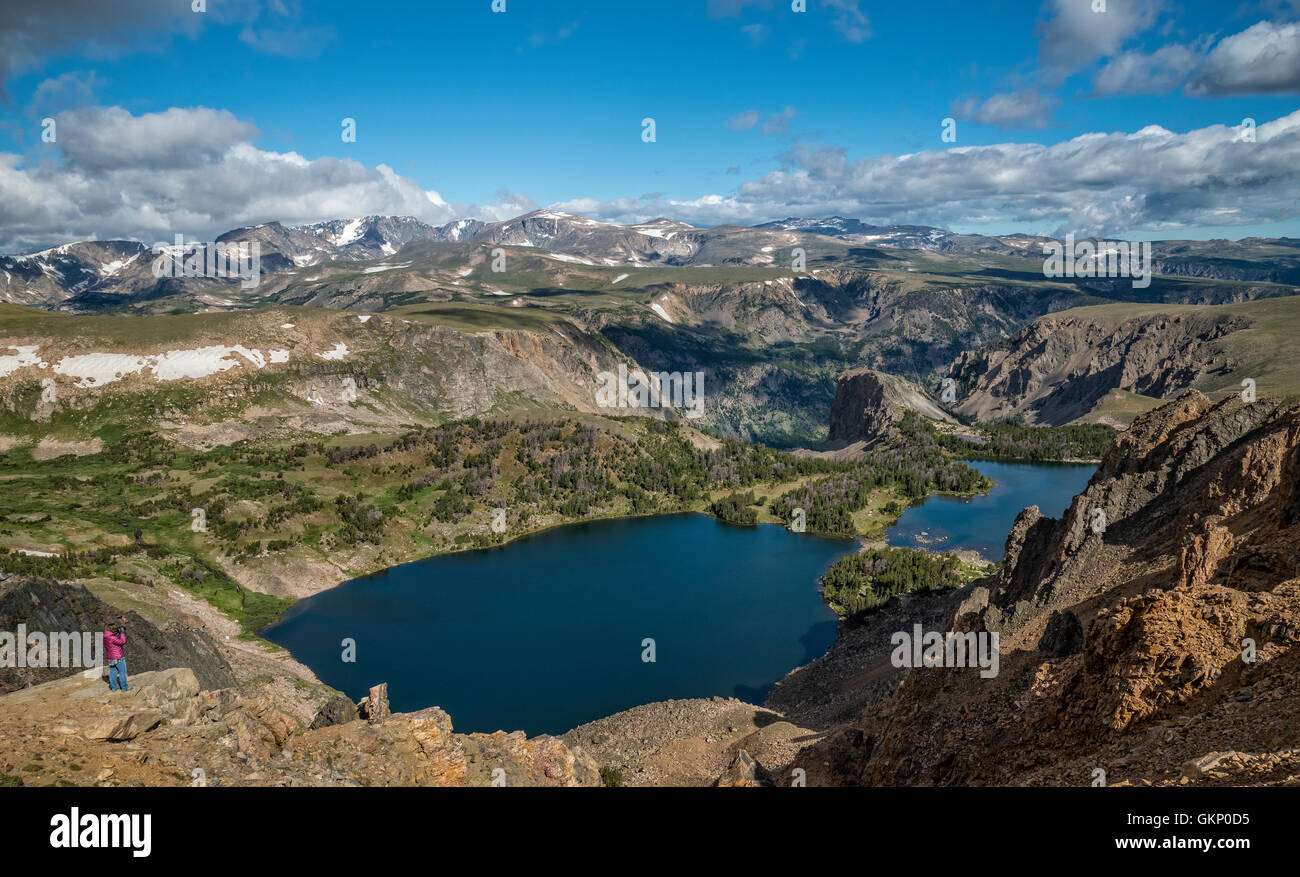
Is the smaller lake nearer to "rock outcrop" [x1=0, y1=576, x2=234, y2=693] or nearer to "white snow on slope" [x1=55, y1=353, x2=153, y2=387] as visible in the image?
"rock outcrop" [x1=0, y1=576, x2=234, y2=693]

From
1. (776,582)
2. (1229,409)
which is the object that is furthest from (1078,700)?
(776,582)

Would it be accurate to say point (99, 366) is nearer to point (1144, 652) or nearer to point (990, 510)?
point (1144, 652)

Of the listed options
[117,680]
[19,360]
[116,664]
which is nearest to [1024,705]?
[117,680]

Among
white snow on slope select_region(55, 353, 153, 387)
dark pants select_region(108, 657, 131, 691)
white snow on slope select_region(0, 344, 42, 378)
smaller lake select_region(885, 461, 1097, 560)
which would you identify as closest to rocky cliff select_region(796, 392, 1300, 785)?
dark pants select_region(108, 657, 131, 691)

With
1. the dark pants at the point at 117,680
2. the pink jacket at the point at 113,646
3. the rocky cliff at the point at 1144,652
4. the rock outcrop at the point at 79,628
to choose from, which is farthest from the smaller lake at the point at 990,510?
the dark pants at the point at 117,680

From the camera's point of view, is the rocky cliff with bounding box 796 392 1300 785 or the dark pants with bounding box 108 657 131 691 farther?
the dark pants with bounding box 108 657 131 691

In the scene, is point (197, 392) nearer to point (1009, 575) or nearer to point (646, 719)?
point (646, 719)

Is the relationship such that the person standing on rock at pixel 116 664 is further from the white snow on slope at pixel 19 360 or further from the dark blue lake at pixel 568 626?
the white snow on slope at pixel 19 360
